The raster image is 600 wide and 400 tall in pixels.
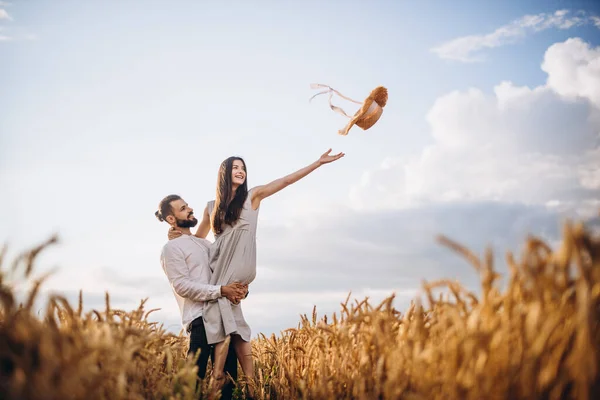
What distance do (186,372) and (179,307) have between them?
2.80 meters

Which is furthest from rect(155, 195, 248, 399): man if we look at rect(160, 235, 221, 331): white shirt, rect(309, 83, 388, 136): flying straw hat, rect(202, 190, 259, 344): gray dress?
rect(309, 83, 388, 136): flying straw hat

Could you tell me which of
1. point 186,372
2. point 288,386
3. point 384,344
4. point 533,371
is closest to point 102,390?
point 186,372

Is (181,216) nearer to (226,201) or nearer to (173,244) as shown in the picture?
(173,244)

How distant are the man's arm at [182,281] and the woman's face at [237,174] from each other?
1.03 meters

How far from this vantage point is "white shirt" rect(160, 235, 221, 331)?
214 inches

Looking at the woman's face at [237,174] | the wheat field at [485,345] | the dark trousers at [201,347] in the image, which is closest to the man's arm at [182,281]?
the dark trousers at [201,347]

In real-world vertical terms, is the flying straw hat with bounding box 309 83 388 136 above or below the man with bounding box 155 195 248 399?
above

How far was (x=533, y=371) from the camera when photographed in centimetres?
210

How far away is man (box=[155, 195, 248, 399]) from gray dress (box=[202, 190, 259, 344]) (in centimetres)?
10

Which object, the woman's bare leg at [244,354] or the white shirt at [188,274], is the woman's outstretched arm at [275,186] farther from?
the woman's bare leg at [244,354]

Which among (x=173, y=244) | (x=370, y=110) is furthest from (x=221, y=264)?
(x=370, y=110)

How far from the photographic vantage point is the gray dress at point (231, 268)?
5.42 m

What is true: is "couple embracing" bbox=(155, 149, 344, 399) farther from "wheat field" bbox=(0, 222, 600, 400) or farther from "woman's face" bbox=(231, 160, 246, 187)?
"wheat field" bbox=(0, 222, 600, 400)

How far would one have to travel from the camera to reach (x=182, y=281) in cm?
550
